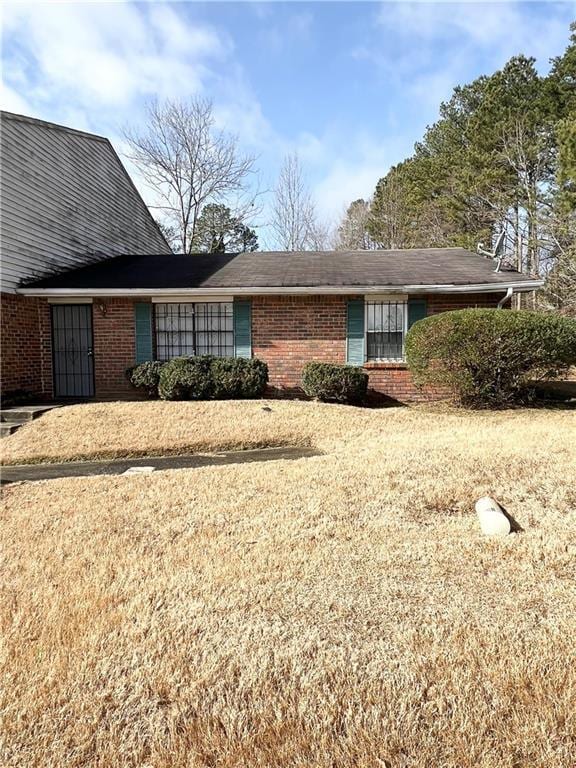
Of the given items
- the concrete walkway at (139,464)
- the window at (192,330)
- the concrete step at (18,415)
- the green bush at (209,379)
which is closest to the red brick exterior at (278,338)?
the window at (192,330)

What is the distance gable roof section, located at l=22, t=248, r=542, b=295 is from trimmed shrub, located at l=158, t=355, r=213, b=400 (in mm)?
1658

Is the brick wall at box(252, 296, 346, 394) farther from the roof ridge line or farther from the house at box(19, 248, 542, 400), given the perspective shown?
the roof ridge line

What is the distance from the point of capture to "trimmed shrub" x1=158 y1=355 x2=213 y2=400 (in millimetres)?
9625

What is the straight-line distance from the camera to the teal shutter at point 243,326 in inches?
420

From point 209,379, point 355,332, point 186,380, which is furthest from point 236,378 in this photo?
point 355,332

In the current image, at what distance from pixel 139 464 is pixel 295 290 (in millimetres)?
5344

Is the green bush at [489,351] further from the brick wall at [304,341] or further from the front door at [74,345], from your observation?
the front door at [74,345]

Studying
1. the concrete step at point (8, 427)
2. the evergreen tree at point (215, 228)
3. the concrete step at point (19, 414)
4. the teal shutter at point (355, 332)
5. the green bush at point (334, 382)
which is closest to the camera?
the concrete step at point (8, 427)

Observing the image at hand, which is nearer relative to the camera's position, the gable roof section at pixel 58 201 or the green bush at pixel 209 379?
the green bush at pixel 209 379

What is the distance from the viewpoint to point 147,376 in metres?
10.2

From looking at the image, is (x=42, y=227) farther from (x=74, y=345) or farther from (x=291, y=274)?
(x=291, y=274)

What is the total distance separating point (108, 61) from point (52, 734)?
8.83 metres

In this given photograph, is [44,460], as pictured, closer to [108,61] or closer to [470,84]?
[108,61]

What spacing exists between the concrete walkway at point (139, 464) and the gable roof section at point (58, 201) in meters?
5.50
